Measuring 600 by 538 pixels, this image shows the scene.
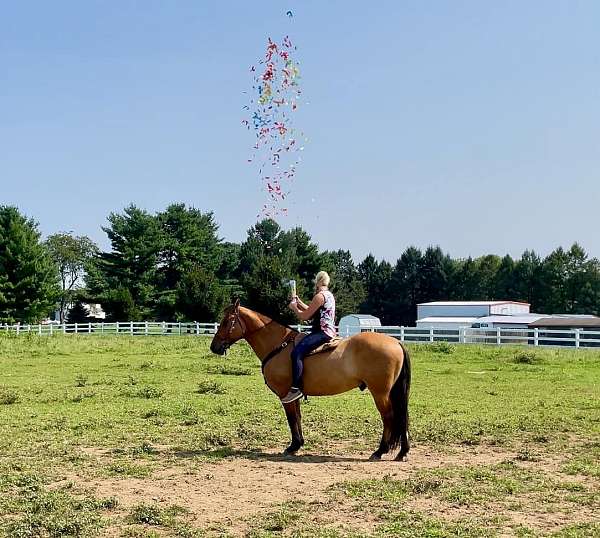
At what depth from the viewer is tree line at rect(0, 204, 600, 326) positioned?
5541 cm

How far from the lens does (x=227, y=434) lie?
10398 mm

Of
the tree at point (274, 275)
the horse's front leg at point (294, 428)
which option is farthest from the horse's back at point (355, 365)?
the tree at point (274, 275)

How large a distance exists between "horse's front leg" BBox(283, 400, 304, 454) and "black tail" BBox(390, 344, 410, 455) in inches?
49.9

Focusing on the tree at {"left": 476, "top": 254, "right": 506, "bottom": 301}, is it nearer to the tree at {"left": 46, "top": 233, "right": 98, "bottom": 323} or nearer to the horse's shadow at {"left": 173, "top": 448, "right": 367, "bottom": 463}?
the tree at {"left": 46, "top": 233, "right": 98, "bottom": 323}

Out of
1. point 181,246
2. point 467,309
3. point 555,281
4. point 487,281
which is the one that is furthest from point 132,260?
point 555,281

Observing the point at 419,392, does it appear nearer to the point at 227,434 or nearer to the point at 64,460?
the point at 227,434

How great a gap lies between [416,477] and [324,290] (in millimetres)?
2798

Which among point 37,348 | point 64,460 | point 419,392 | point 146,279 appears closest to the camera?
point 64,460

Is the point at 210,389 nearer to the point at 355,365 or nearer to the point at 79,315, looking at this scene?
the point at 355,365

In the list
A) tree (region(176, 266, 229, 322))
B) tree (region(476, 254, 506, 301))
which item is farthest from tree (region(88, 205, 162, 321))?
tree (region(476, 254, 506, 301))

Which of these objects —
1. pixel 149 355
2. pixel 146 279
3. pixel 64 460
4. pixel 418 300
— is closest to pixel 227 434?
pixel 64 460

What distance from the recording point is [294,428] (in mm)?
9312

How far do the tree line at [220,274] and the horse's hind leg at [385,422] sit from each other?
1026 inches

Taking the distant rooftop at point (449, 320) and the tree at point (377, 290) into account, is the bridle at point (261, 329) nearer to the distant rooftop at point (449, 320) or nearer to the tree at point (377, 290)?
the distant rooftop at point (449, 320)
